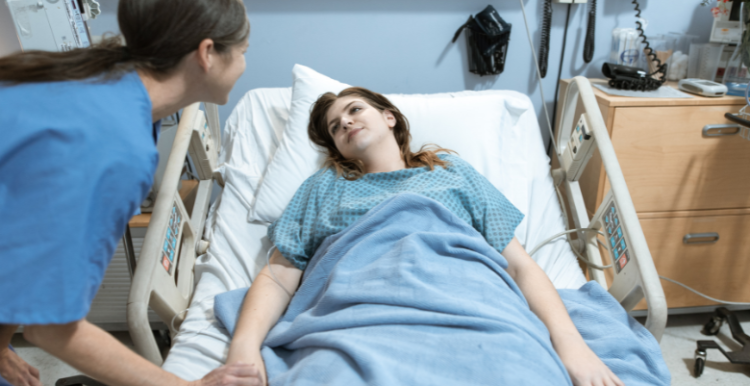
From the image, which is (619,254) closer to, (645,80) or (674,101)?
(674,101)

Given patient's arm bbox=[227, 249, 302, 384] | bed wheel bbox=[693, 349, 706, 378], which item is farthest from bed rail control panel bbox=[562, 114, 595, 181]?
patient's arm bbox=[227, 249, 302, 384]

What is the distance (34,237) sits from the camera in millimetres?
605

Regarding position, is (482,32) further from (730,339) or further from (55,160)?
(55,160)

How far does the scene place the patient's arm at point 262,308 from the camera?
1.03 m

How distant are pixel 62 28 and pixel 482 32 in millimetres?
1467

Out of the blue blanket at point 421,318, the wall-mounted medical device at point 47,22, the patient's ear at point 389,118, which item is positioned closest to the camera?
the blue blanket at point 421,318

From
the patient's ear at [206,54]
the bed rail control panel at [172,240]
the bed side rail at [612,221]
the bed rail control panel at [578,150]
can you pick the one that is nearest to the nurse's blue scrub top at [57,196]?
the patient's ear at [206,54]

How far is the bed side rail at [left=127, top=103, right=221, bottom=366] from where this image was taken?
1.00 m

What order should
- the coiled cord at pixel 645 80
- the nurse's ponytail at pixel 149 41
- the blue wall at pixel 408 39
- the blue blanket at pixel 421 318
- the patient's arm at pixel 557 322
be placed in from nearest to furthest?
1. the nurse's ponytail at pixel 149 41
2. the blue blanket at pixel 421 318
3. the patient's arm at pixel 557 322
4. the coiled cord at pixel 645 80
5. the blue wall at pixel 408 39

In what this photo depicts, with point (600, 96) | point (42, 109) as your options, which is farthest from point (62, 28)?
point (600, 96)

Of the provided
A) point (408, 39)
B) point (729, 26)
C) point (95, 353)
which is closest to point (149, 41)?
point (95, 353)

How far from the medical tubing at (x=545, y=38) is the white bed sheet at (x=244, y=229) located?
424 millimetres

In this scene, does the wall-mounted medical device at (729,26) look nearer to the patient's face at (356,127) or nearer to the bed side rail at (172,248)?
A: the patient's face at (356,127)

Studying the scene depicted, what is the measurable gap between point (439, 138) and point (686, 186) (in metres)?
0.94
